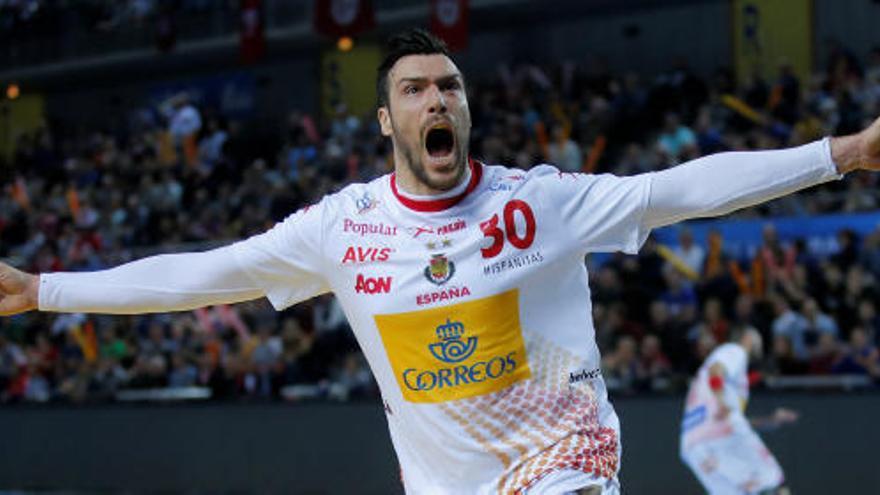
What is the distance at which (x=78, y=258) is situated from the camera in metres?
22.1

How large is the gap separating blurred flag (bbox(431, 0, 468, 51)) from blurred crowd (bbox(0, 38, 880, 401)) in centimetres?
104

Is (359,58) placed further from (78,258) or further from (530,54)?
(78,258)

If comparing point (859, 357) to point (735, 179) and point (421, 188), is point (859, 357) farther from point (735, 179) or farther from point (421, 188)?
point (735, 179)

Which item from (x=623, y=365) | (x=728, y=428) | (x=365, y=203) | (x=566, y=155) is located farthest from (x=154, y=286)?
(x=566, y=155)

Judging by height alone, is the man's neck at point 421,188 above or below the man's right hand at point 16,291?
above

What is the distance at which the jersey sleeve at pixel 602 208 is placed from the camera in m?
4.80

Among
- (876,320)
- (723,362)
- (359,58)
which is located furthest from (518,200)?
(359,58)

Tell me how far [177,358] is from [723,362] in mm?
8043

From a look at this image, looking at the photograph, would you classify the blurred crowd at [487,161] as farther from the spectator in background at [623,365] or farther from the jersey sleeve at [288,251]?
the jersey sleeve at [288,251]

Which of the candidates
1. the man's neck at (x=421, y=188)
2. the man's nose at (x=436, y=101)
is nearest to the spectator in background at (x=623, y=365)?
the man's neck at (x=421, y=188)

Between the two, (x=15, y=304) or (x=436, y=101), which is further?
(x=15, y=304)

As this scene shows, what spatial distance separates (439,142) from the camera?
5004mm

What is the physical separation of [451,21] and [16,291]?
18.1m

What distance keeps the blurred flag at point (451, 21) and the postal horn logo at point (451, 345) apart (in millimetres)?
17863
